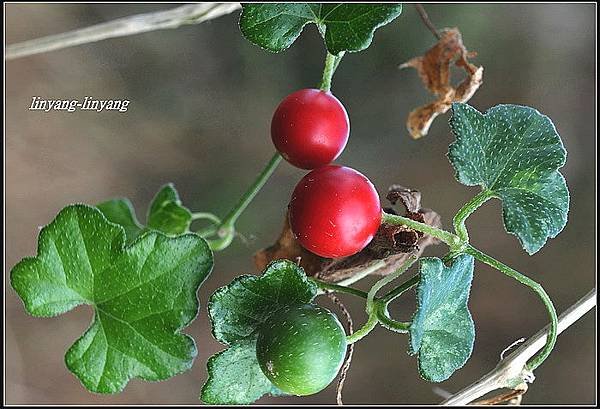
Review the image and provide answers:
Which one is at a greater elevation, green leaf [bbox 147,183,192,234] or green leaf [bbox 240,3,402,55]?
green leaf [bbox 240,3,402,55]

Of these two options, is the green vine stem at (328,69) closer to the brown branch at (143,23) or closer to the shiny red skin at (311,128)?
the shiny red skin at (311,128)

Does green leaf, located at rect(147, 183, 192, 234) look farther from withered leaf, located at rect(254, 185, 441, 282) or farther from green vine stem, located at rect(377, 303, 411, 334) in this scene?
green vine stem, located at rect(377, 303, 411, 334)

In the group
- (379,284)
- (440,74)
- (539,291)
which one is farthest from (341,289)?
(440,74)

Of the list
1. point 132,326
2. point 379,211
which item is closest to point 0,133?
point 132,326

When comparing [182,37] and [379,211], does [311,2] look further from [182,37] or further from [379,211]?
[182,37]

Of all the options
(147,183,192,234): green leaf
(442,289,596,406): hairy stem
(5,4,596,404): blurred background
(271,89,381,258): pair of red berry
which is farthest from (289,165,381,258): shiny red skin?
(5,4,596,404): blurred background

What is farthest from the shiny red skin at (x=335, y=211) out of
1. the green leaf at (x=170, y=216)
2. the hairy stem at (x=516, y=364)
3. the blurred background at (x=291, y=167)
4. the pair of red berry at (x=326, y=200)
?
the blurred background at (x=291, y=167)
